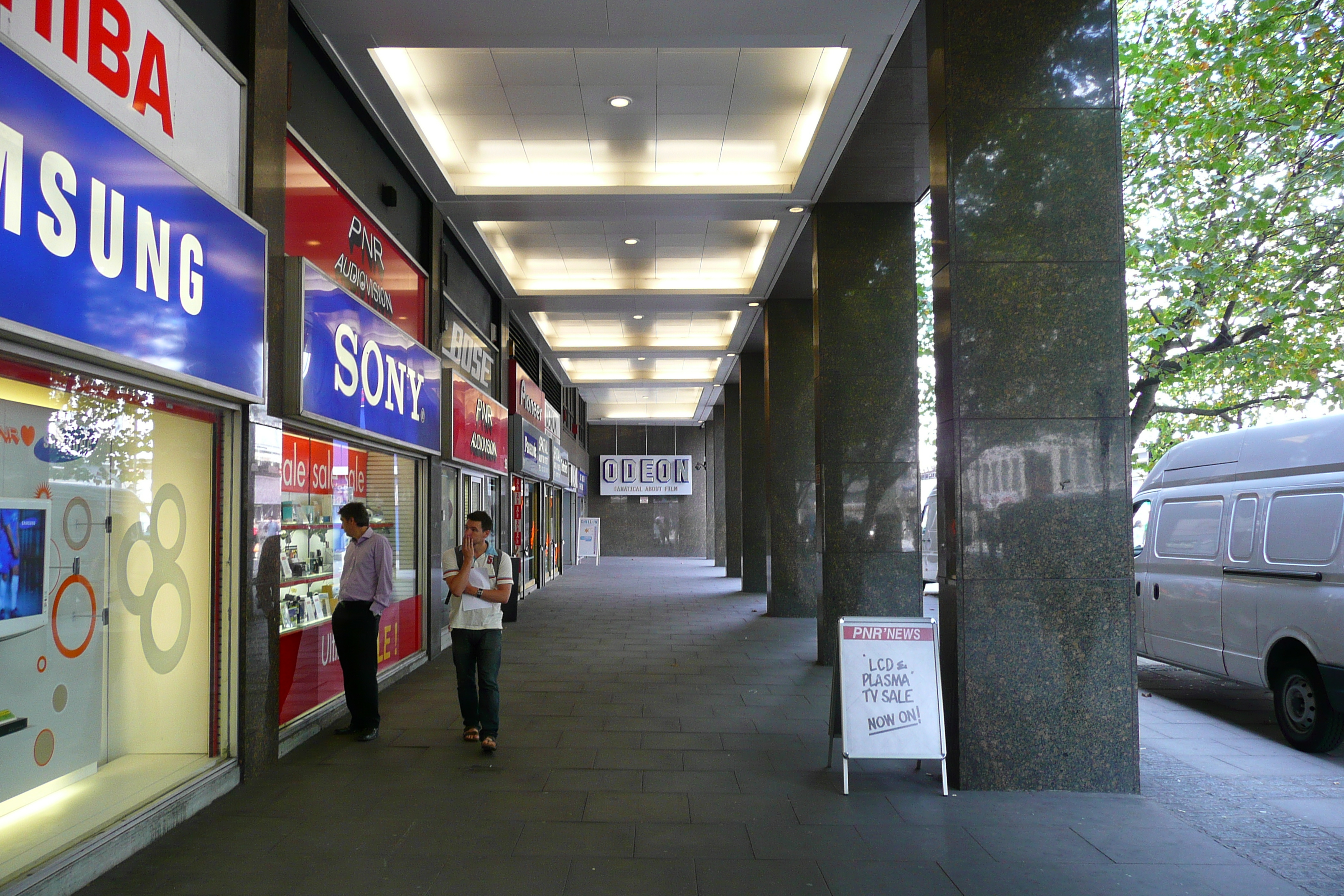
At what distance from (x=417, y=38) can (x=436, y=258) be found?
3278 mm

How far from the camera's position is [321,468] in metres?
6.67

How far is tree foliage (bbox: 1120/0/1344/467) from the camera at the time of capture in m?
7.84

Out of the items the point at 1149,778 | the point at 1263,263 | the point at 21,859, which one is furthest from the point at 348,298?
the point at 1263,263

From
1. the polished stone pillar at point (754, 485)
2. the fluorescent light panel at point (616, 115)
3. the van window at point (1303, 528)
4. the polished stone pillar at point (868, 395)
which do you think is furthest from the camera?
the polished stone pillar at point (754, 485)

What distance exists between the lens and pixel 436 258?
31.1 feet

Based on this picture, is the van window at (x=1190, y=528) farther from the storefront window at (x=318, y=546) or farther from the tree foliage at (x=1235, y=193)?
the storefront window at (x=318, y=546)

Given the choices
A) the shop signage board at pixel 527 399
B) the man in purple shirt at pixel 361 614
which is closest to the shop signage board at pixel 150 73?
the man in purple shirt at pixel 361 614

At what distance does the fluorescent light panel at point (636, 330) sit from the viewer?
1566cm

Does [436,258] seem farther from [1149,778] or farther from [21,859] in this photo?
[1149,778]

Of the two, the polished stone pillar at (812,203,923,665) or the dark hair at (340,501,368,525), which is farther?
the polished stone pillar at (812,203,923,665)

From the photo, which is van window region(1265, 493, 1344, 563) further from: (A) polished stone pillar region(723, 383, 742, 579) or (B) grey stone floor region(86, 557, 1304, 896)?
(A) polished stone pillar region(723, 383, 742, 579)

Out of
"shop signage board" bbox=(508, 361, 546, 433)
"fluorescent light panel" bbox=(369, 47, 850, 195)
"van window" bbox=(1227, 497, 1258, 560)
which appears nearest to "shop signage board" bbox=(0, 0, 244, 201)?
"fluorescent light panel" bbox=(369, 47, 850, 195)

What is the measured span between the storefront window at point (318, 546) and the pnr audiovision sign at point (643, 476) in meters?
24.0

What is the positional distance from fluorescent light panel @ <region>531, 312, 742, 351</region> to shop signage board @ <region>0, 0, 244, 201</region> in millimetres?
10059
